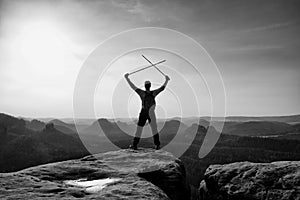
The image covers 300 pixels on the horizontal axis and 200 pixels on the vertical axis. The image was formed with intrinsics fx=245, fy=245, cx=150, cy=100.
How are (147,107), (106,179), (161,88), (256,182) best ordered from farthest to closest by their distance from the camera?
(161,88)
(147,107)
(106,179)
(256,182)

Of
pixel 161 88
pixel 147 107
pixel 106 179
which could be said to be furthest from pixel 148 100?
pixel 106 179

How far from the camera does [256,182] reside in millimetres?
11469

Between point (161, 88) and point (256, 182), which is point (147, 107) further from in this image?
point (256, 182)

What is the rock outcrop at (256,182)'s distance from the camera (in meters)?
10.4

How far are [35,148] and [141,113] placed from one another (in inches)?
7671

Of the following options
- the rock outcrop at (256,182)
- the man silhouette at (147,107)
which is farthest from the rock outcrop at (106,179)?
the rock outcrop at (256,182)

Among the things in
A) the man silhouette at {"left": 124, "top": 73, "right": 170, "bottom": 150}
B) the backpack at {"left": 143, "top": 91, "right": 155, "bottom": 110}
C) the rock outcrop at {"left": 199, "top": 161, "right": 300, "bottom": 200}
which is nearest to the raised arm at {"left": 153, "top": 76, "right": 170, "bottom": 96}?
the man silhouette at {"left": 124, "top": 73, "right": 170, "bottom": 150}

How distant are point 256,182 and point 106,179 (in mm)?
7071

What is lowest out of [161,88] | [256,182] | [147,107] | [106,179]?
[256,182]

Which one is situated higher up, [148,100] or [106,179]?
[148,100]

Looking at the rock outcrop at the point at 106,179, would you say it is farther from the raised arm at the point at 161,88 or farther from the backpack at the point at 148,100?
the raised arm at the point at 161,88

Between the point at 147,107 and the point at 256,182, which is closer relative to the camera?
the point at 256,182

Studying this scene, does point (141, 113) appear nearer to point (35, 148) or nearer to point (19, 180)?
A: point (19, 180)

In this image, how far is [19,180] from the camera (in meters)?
10.5
